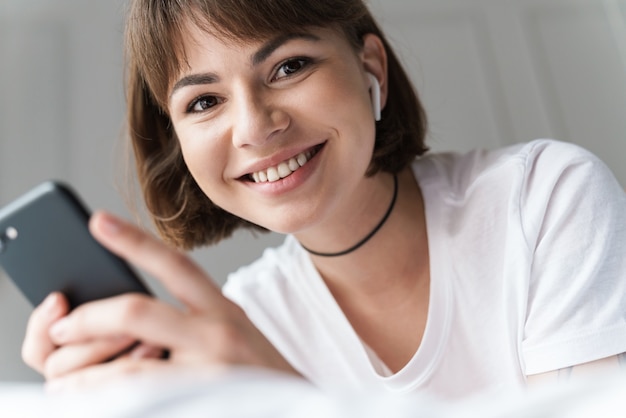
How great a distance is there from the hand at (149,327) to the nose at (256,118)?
1.07 ft

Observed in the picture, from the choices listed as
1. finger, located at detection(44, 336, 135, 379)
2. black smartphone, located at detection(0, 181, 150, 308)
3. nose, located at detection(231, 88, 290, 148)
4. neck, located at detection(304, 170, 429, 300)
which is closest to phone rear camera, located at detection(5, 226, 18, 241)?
black smartphone, located at detection(0, 181, 150, 308)

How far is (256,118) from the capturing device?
0.77 metres

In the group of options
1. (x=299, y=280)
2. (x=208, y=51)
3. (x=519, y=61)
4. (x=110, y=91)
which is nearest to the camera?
(x=208, y=51)

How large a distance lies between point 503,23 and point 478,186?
4.01 feet

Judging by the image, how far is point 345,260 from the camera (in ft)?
3.24

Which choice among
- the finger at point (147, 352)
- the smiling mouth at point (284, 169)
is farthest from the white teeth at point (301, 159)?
the finger at point (147, 352)

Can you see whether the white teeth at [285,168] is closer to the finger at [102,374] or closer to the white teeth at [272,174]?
the white teeth at [272,174]

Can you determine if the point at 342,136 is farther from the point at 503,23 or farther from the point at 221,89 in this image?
the point at 503,23

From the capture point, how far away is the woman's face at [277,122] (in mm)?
786

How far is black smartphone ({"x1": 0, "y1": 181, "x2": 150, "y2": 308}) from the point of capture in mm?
503

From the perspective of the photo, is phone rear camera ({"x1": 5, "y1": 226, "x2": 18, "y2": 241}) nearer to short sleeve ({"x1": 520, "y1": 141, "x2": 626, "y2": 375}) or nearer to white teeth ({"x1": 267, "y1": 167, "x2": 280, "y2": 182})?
white teeth ({"x1": 267, "y1": 167, "x2": 280, "y2": 182})

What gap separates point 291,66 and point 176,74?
16cm

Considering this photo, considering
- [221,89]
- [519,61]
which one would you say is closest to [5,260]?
[221,89]

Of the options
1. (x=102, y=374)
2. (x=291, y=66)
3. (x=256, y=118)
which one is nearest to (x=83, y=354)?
(x=102, y=374)
